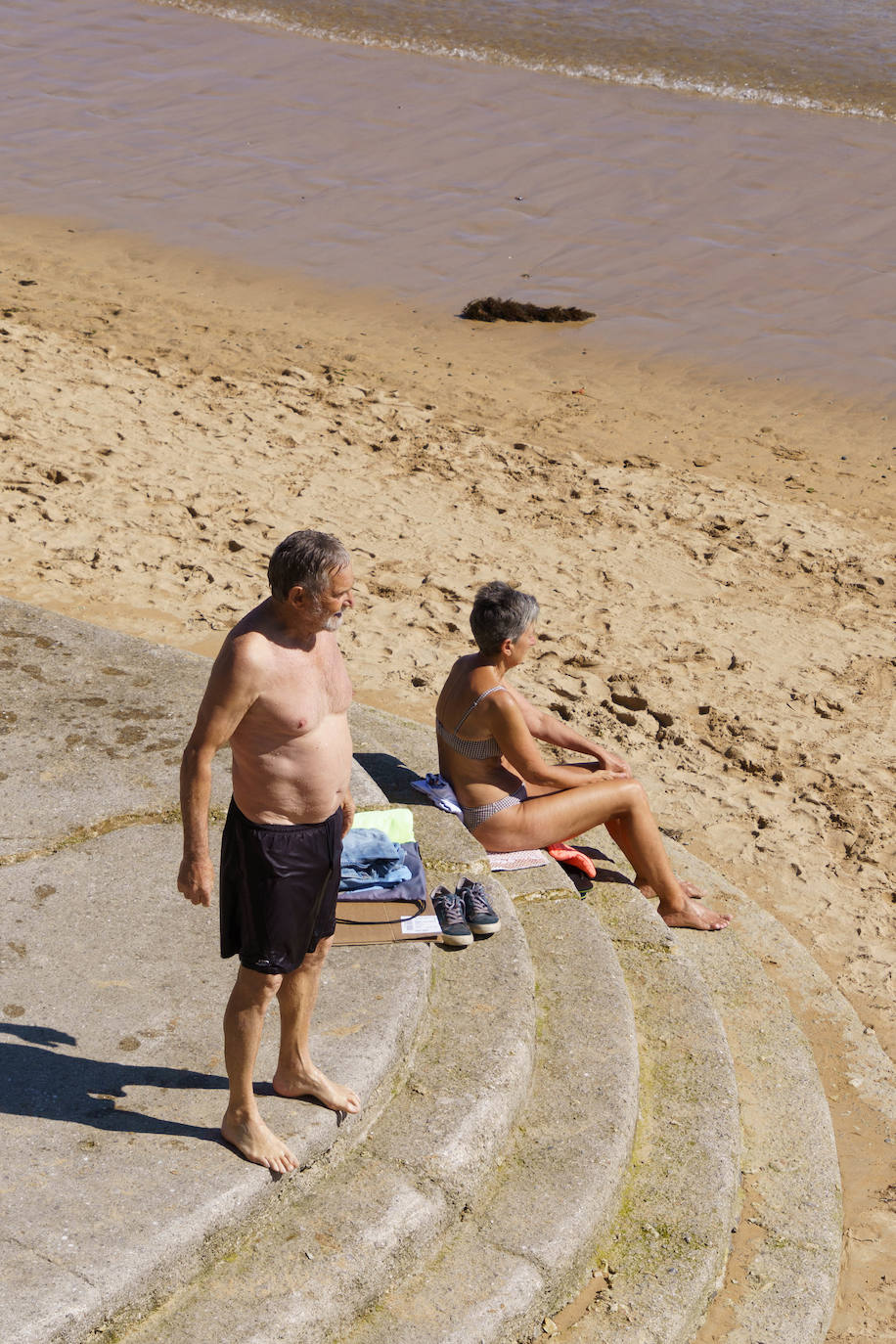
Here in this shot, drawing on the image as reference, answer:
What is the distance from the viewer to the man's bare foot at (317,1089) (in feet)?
11.8

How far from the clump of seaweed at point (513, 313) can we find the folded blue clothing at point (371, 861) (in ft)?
25.0

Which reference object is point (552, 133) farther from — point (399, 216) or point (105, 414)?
point (105, 414)

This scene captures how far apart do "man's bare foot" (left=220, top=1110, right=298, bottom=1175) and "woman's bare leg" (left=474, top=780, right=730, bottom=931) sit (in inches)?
77.0

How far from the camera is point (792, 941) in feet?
18.0

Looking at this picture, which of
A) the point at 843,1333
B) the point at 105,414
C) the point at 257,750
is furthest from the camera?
the point at 105,414

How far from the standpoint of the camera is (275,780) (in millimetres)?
3230

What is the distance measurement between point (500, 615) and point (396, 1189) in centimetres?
214

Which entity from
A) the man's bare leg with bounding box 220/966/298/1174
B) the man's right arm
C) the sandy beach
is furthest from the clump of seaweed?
the man's bare leg with bounding box 220/966/298/1174

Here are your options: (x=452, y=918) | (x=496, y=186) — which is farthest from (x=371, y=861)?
(x=496, y=186)

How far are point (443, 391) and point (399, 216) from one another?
4.06 meters

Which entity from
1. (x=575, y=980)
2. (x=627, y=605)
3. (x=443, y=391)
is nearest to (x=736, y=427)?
(x=443, y=391)

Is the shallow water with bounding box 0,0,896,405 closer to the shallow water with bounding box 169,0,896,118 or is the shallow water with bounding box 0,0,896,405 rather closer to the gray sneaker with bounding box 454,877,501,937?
the shallow water with bounding box 169,0,896,118

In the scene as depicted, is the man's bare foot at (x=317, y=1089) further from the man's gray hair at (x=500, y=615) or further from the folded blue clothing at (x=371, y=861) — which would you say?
the man's gray hair at (x=500, y=615)

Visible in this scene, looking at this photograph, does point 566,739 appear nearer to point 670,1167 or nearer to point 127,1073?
point 670,1167
